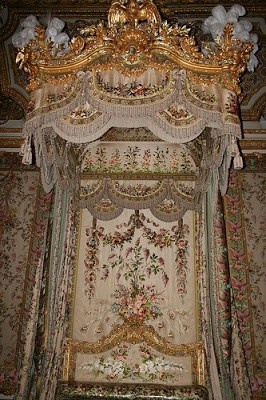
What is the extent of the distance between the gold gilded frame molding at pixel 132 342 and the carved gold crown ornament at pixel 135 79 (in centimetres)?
198

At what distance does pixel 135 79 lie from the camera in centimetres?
291

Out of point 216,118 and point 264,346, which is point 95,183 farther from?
point 264,346

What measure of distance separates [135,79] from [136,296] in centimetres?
223

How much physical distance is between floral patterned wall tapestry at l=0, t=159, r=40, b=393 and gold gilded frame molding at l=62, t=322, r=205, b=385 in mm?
521

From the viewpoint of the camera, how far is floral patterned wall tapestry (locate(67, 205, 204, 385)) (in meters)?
3.86

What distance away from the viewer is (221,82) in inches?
114

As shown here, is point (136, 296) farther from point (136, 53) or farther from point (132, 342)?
point (136, 53)

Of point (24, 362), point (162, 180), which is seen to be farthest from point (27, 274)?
point (162, 180)

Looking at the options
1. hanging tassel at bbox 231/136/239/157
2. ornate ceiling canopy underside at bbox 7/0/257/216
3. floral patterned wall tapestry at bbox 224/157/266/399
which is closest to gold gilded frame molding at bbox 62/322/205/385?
floral patterned wall tapestry at bbox 224/157/266/399

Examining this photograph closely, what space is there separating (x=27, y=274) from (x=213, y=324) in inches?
76.8

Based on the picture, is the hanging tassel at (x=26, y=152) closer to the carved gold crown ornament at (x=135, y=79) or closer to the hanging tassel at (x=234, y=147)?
the carved gold crown ornament at (x=135, y=79)

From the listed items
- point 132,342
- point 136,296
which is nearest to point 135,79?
point 136,296

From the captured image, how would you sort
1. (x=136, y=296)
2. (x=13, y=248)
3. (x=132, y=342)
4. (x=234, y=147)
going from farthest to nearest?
1. (x=13, y=248)
2. (x=136, y=296)
3. (x=132, y=342)
4. (x=234, y=147)

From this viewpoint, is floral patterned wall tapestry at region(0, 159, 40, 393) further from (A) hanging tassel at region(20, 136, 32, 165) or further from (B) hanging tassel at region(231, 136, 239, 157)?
(B) hanging tassel at region(231, 136, 239, 157)
